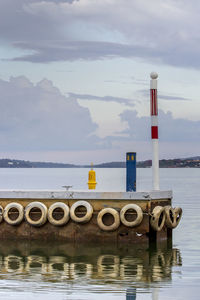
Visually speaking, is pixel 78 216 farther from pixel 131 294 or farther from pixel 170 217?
pixel 131 294

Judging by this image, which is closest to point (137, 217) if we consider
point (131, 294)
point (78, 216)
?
point (78, 216)

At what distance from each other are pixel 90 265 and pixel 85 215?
2408 mm

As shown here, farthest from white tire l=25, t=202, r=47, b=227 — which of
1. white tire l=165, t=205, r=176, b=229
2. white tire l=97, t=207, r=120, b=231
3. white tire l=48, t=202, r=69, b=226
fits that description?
white tire l=165, t=205, r=176, b=229

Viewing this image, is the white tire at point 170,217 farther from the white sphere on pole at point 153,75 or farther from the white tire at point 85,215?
the white sphere on pole at point 153,75

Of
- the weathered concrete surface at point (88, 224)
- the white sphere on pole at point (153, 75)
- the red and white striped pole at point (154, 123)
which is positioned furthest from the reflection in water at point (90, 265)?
the white sphere on pole at point (153, 75)

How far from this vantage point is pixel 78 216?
61.0 feet

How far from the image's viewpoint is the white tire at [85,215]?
1836cm

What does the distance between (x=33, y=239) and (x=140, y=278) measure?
212 inches

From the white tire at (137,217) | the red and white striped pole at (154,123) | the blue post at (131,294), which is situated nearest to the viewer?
the blue post at (131,294)

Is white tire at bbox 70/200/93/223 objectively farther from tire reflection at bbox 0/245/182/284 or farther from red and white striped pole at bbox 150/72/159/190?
red and white striped pole at bbox 150/72/159/190

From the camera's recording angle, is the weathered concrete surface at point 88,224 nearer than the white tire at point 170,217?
Yes

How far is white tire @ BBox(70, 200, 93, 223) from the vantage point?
18.4 metres

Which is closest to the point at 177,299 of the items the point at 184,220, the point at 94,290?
the point at 94,290

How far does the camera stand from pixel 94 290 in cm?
1327
